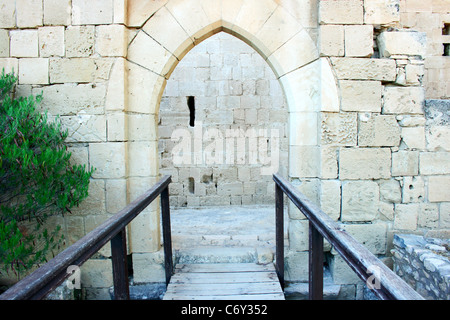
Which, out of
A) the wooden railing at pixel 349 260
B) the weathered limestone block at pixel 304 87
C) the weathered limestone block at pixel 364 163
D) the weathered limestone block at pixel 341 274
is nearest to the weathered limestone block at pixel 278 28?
the weathered limestone block at pixel 304 87

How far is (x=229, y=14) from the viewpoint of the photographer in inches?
118

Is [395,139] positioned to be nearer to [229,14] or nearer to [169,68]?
[229,14]

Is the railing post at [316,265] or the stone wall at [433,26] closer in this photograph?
the railing post at [316,265]

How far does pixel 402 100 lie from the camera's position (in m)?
2.99

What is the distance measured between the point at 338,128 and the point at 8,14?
3346 mm

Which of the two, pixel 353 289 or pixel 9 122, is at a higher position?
pixel 9 122

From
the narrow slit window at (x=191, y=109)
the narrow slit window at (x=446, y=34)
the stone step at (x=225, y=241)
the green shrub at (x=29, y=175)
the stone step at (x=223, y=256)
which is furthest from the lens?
the narrow slit window at (x=191, y=109)

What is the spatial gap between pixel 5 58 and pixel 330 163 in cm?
329

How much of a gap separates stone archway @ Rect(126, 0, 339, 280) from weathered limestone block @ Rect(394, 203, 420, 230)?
901 mm

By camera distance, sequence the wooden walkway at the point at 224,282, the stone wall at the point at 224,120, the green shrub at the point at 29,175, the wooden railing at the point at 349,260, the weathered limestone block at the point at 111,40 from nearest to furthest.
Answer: the wooden railing at the point at 349,260
the green shrub at the point at 29,175
the wooden walkway at the point at 224,282
the weathered limestone block at the point at 111,40
the stone wall at the point at 224,120

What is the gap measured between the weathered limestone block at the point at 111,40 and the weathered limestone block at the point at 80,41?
7 centimetres

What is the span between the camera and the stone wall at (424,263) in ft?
7.83

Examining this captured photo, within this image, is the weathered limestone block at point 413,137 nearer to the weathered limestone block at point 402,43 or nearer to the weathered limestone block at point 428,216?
the weathered limestone block at point 428,216
